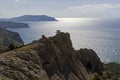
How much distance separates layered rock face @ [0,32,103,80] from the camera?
115 feet

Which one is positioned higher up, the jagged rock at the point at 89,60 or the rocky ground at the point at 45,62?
the rocky ground at the point at 45,62

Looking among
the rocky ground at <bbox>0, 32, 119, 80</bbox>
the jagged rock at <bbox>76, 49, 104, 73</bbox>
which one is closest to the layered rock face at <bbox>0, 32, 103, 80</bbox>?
the rocky ground at <bbox>0, 32, 119, 80</bbox>

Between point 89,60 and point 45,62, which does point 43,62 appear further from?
point 89,60

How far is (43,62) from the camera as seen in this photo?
53031mm

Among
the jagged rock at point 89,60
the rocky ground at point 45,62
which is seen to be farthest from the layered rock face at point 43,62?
the jagged rock at point 89,60

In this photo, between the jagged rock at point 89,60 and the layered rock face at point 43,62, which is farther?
the jagged rock at point 89,60

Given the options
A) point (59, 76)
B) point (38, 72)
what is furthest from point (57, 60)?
point (38, 72)

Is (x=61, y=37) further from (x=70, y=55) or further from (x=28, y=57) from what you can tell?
(x=28, y=57)

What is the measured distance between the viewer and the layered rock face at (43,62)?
35.0 metres

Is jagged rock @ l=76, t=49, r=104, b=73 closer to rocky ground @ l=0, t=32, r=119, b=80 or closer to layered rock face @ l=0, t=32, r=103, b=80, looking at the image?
rocky ground @ l=0, t=32, r=119, b=80

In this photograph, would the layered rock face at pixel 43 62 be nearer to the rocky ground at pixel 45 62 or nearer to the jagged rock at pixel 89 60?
the rocky ground at pixel 45 62

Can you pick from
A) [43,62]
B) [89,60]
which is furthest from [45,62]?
[89,60]

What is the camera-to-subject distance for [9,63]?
35531 mm

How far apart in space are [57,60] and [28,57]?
16879mm
